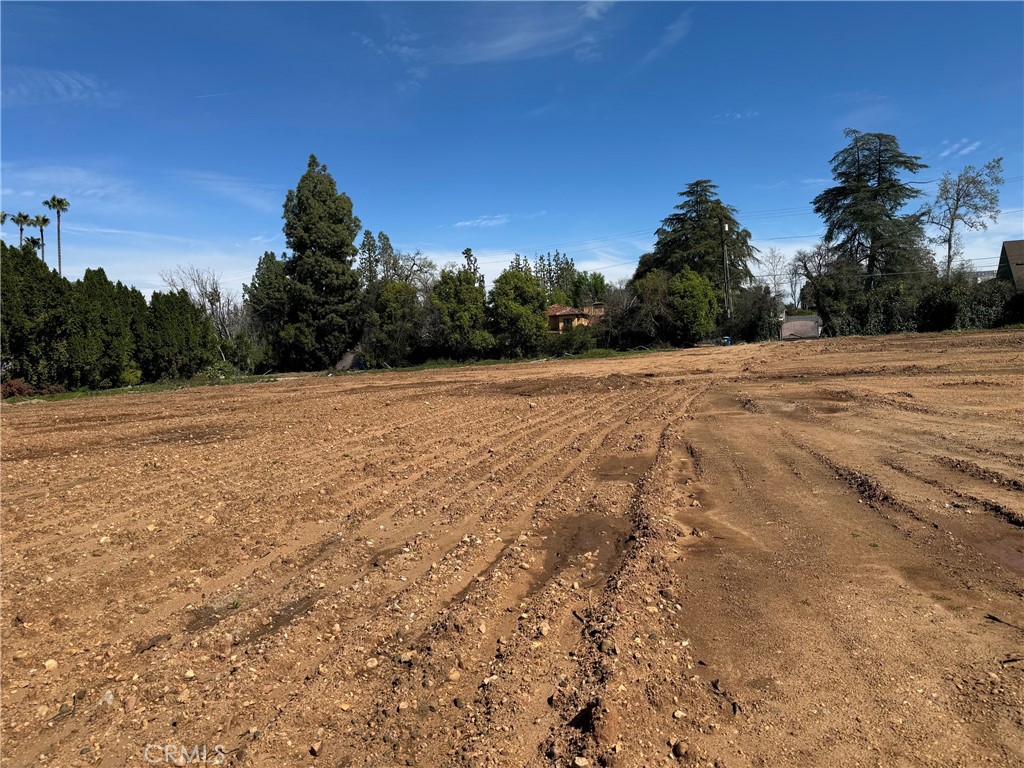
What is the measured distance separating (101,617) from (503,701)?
298 cm

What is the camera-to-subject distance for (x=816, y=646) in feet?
10.5

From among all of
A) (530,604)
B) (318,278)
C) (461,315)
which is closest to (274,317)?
(318,278)

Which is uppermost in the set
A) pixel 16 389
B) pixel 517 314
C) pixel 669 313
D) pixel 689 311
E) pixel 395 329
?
pixel 689 311

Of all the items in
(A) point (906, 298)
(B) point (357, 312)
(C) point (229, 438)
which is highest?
(A) point (906, 298)

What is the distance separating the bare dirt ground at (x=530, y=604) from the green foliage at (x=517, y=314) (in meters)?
27.5

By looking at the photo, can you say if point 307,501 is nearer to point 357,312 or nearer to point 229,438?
point 229,438

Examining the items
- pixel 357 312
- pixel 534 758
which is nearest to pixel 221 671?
pixel 534 758

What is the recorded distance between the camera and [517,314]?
35.7 meters

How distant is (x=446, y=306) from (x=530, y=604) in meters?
33.1

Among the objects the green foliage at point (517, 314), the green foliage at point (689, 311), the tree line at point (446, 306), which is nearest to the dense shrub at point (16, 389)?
the tree line at point (446, 306)

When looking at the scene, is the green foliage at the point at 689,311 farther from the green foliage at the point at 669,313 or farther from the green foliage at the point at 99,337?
the green foliage at the point at 99,337

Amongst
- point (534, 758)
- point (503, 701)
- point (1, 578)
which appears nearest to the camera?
point (534, 758)

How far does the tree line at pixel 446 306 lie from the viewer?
24547 mm

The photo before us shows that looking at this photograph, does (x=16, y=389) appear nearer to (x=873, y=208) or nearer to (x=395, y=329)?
(x=395, y=329)
